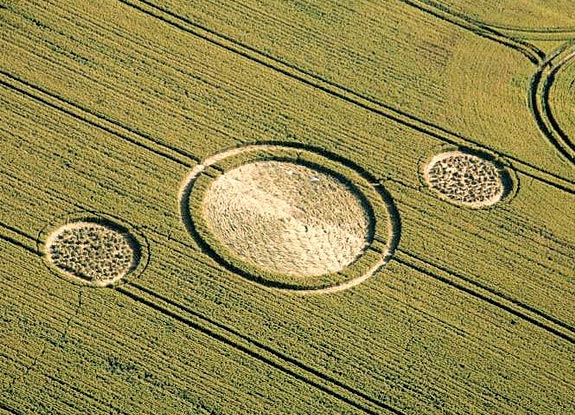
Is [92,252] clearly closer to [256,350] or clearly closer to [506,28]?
[256,350]

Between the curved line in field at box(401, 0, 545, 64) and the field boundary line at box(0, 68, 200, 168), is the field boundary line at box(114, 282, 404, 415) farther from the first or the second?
the curved line in field at box(401, 0, 545, 64)

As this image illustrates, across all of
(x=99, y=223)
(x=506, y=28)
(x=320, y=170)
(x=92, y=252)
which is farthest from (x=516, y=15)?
(x=92, y=252)

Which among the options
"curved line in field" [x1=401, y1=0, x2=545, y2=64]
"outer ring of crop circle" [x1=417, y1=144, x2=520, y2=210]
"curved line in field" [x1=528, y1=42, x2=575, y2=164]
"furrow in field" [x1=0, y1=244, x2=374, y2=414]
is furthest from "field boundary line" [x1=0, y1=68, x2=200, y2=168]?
"curved line in field" [x1=528, y1=42, x2=575, y2=164]

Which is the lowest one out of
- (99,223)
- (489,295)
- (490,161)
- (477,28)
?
(99,223)

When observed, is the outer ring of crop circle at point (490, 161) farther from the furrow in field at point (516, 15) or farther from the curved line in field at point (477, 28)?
the furrow in field at point (516, 15)

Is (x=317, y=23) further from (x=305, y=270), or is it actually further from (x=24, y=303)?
(x=24, y=303)
